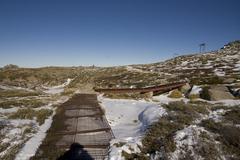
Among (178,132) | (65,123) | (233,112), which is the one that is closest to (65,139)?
(65,123)

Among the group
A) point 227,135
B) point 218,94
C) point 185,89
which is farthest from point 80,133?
point 185,89

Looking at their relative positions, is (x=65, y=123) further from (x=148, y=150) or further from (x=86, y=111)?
(x=148, y=150)

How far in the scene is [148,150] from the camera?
8.31m

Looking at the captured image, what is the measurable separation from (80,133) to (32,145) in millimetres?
2652

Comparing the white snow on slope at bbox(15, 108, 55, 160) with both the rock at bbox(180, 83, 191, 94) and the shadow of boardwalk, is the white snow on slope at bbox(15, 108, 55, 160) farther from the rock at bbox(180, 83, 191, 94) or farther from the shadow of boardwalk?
the rock at bbox(180, 83, 191, 94)

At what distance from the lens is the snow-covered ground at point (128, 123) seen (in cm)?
861

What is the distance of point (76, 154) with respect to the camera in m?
A: 8.32

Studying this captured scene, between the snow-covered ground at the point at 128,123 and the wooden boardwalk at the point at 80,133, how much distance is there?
491mm

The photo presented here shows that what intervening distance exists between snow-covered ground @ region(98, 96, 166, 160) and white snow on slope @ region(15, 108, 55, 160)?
3429 mm

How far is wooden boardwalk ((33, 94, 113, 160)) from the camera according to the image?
8.74m

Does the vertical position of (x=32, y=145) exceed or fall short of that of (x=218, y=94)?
it falls short

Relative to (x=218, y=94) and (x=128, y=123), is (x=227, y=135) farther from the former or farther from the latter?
(x=218, y=94)

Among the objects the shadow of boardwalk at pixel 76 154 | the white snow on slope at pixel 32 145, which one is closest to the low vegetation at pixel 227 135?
the shadow of boardwalk at pixel 76 154

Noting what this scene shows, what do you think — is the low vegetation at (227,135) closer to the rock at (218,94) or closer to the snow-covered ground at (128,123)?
the snow-covered ground at (128,123)
